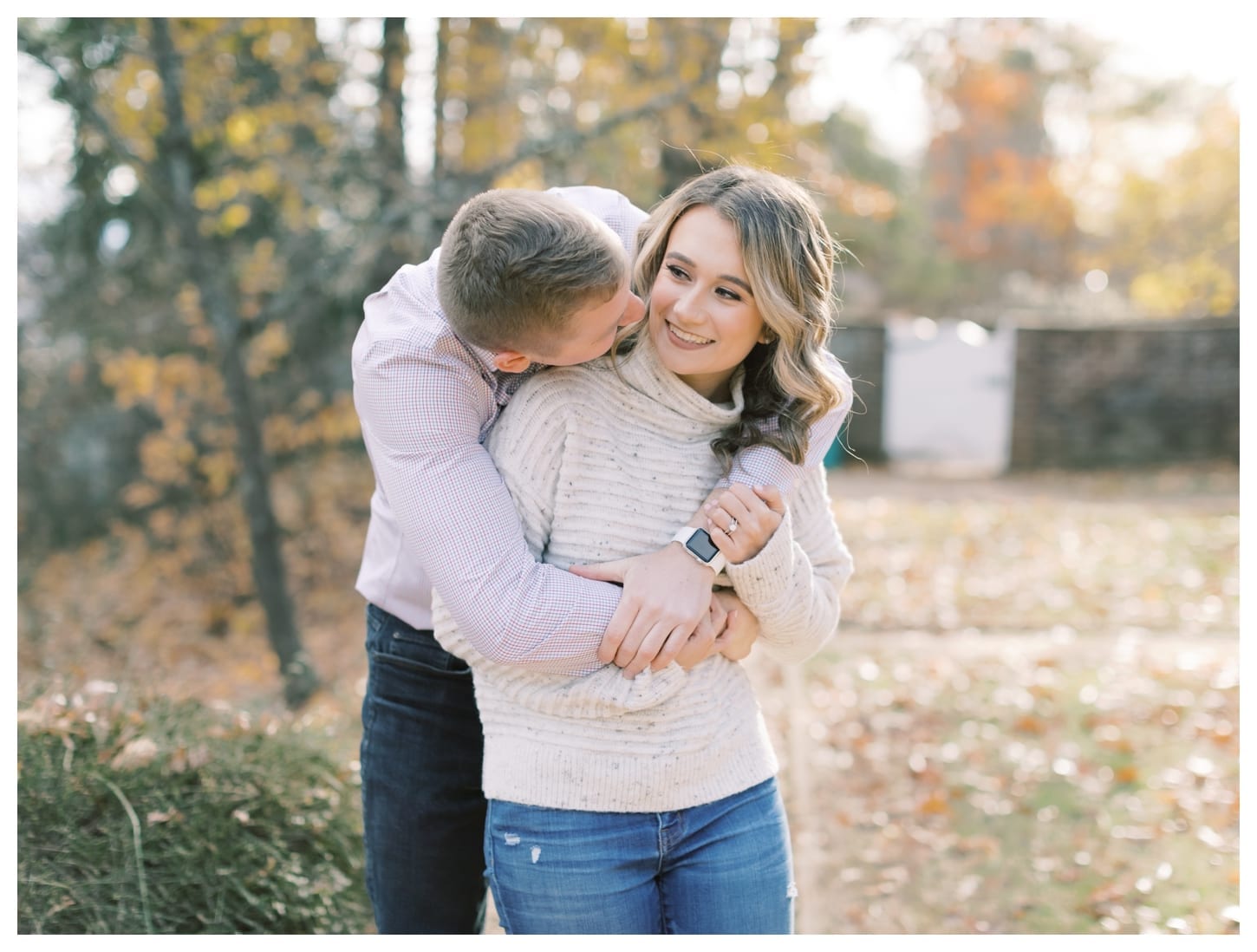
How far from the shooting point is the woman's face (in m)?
1.93

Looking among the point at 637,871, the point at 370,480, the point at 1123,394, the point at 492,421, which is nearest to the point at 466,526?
the point at 492,421

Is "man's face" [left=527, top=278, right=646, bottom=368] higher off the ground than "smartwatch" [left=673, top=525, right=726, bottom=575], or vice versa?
"man's face" [left=527, top=278, right=646, bottom=368]

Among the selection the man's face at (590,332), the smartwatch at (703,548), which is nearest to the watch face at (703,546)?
the smartwatch at (703,548)

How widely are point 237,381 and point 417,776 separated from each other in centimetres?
383

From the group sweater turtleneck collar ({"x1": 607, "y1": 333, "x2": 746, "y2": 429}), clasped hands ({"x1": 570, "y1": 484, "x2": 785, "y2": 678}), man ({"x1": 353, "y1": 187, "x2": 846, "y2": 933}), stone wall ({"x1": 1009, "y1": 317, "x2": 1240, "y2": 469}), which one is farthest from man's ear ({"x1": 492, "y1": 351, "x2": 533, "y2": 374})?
stone wall ({"x1": 1009, "y1": 317, "x2": 1240, "y2": 469})

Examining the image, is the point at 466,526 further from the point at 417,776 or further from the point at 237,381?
the point at 237,381

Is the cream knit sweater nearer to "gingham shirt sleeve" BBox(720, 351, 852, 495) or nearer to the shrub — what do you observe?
"gingham shirt sleeve" BBox(720, 351, 852, 495)

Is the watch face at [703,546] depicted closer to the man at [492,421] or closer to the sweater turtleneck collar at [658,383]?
the man at [492,421]

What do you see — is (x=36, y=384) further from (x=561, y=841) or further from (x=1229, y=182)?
(x=1229, y=182)

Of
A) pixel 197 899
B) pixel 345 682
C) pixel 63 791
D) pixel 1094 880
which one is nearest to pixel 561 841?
pixel 197 899

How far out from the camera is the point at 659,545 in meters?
1.96

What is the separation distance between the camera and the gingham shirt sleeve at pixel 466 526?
5.82 feet

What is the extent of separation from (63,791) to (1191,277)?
48.6ft

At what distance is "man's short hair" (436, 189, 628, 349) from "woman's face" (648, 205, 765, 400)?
0.51 feet
